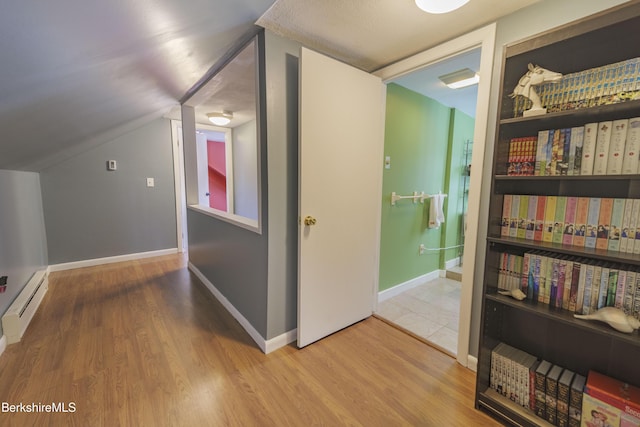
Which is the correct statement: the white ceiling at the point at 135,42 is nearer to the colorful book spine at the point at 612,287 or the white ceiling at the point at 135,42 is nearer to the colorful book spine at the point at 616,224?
the colorful book spine at the point at 616,224

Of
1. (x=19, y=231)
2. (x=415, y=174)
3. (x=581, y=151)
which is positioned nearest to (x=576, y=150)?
(x=581, y=151)

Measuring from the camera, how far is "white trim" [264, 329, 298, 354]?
1.80 meters

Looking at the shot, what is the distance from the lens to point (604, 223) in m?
1.11

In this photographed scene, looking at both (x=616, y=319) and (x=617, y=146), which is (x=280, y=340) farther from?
(x=617, y=146)

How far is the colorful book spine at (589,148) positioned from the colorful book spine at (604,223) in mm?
144

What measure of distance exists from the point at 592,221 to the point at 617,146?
0.32 metres

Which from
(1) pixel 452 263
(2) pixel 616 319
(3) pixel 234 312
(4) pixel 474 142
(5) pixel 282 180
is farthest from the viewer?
(1) pixel 452 263

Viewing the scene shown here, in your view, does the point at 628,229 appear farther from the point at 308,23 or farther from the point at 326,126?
the point at 308,23

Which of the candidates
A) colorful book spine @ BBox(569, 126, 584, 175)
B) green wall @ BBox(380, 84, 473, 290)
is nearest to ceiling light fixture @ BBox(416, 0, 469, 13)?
colorful book spine @ BBox(569, 126, 584, 175)

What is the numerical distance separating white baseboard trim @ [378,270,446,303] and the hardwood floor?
1.66ft

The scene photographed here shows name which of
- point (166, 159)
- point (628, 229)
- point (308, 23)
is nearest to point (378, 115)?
point (308, 23)

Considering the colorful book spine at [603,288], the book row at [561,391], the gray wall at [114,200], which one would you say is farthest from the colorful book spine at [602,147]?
the gray wall at [114,200]

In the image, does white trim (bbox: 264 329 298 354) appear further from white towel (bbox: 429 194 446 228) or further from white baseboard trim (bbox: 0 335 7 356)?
white towel (bbox: 429 194 446 228)

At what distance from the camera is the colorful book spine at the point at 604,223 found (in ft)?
3.61
